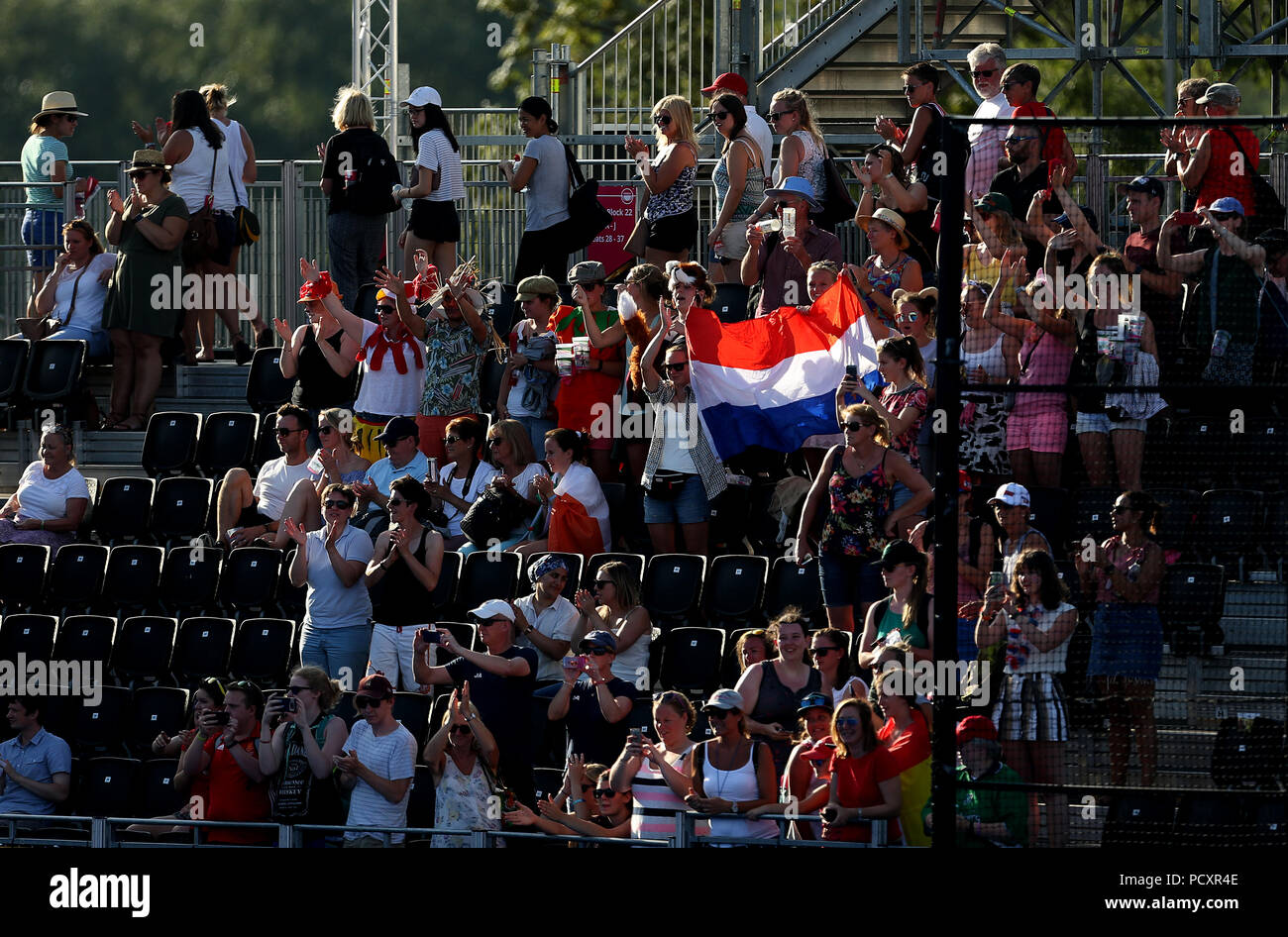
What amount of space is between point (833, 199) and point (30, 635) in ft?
19.3

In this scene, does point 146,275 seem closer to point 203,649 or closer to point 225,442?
point 225,442

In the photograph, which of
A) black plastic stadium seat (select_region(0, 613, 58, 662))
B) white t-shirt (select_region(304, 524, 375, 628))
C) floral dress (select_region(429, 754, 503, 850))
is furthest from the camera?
black plastic stadium seat (select_region(0, 613, 58, 662))

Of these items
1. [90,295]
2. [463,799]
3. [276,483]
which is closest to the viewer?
[463,799]

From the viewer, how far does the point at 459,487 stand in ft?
41.7

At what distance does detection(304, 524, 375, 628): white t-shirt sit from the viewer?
1179cm

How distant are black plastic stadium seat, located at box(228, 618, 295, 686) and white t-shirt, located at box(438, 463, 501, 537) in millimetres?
1135

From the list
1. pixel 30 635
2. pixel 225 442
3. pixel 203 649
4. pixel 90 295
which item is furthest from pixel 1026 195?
pixel 90 295

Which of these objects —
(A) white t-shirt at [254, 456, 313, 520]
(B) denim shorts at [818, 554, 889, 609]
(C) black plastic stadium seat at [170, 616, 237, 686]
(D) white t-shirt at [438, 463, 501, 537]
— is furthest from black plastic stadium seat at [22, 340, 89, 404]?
(B) denim shorts at [818, 554, 889, 609]

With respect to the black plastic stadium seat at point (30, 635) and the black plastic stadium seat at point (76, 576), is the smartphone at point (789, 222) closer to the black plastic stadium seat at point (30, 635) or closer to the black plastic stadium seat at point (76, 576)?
the black plastic stadium seat at point (76, 576)

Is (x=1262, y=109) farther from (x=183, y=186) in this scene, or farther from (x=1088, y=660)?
(x=1088, y=660)

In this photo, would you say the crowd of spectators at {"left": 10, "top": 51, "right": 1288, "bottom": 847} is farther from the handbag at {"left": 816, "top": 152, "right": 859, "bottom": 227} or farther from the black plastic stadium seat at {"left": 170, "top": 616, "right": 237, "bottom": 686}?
the black plastic stadium seat at {"left": 170, "top": 616, "right": 237, "bottom": 686}

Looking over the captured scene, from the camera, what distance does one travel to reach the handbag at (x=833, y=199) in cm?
1407

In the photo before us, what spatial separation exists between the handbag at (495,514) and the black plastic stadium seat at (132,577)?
2.24m

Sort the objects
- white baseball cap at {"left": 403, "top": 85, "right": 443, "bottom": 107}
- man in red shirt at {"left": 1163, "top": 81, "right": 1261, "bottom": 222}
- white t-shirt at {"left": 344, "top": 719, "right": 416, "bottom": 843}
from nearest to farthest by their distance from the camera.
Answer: man in red shirt at {"left": 1163, "top": 81, "right": 1261, "bottom": 222}, white t-shirt at {"left": 344, "top": 719, "right": 416, "bottom": 843}, white baseball cap at {"left": 403, "top": 85, "right": 443, "bottom": 107}
